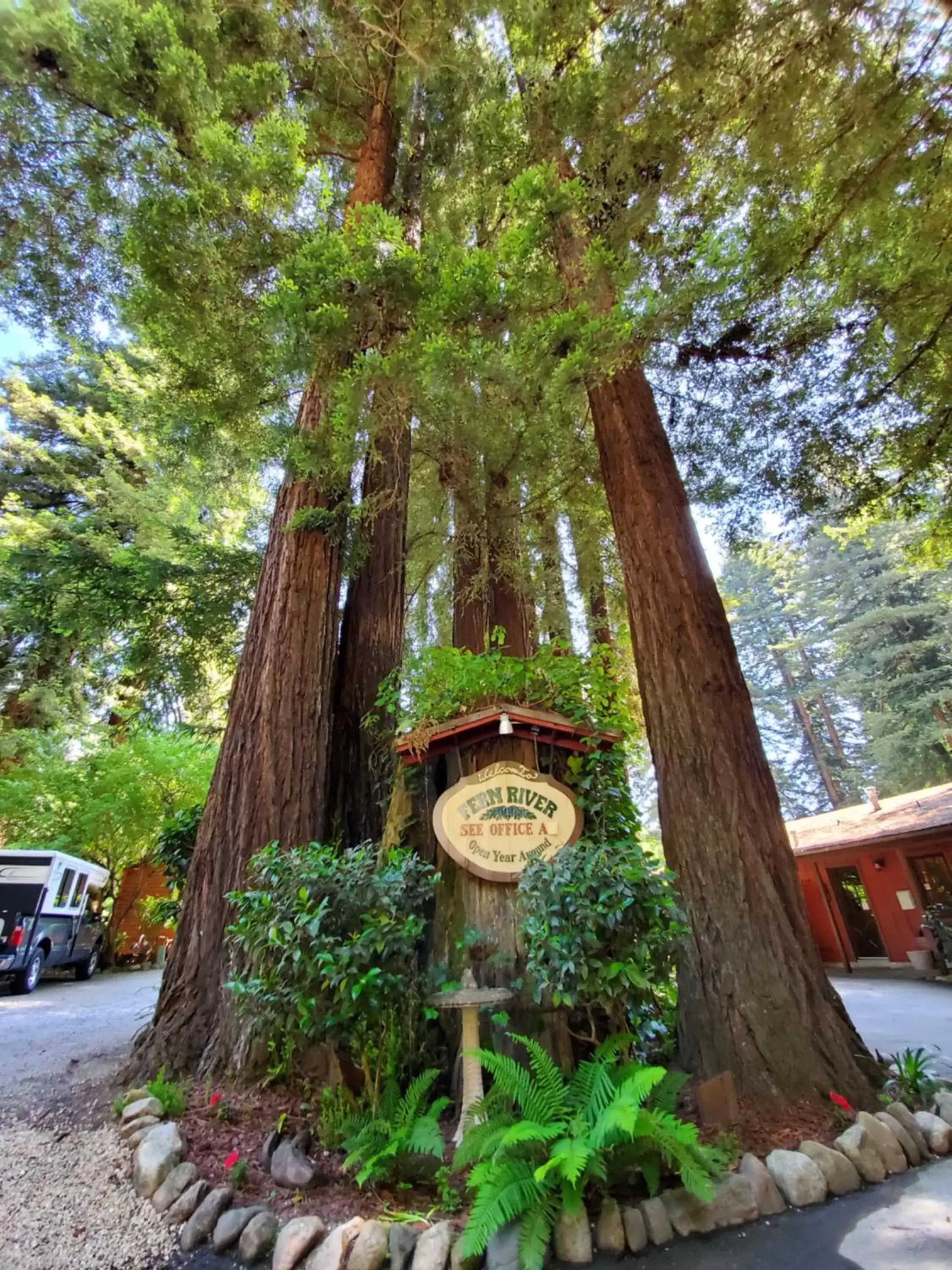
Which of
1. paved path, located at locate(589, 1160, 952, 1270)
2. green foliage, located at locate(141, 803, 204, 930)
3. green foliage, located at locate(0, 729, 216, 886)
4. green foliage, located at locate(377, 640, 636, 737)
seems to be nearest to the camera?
paved path, located at locate(589, 1160, 952, 1270)

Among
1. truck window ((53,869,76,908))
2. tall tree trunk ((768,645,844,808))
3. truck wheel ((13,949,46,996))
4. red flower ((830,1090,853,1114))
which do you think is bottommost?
red flower ((830,1090,853,1114))

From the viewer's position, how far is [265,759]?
3924 mm

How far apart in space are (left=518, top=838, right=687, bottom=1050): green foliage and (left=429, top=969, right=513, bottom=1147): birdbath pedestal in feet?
0.81

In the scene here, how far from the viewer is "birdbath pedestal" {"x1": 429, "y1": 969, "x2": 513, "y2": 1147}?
8.46ft

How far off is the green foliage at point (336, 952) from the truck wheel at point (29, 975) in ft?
23.0

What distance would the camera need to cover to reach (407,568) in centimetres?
768

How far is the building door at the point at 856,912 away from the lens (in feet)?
38.4

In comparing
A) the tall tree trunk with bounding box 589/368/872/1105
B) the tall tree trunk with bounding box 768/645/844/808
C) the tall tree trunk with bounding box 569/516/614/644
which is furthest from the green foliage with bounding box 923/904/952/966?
the tall tree trunk with bounding box 768/645/844/808

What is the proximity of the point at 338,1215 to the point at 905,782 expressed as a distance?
20.3 meters

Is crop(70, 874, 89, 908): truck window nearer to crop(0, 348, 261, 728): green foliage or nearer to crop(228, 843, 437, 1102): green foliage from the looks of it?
crop(0, 348, 261, 728): green foliage

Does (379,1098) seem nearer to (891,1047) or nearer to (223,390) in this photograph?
(891,1047)

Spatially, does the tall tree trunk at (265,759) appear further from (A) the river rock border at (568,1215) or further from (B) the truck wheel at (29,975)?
(B) the truck wheel at (29,975)

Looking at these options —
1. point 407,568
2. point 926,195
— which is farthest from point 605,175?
point 407,568

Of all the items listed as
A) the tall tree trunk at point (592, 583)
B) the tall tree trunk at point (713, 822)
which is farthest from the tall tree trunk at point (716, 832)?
the tall tree trunk at point (592, 583)
